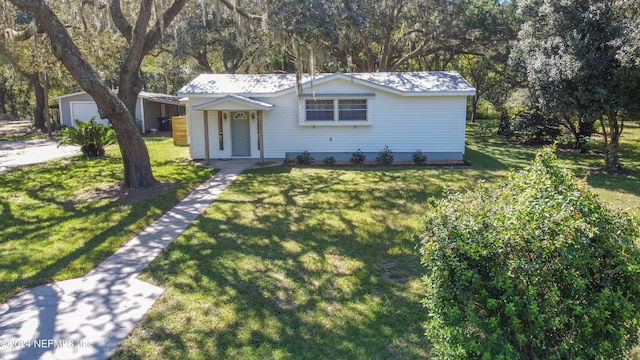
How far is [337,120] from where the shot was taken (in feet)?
47.6

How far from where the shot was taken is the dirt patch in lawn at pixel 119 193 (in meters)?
9.00

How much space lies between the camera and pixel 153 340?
12.7ft

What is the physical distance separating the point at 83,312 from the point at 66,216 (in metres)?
4.22

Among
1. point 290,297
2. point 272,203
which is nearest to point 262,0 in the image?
point 272,203

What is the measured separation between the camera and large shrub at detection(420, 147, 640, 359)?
263 cm

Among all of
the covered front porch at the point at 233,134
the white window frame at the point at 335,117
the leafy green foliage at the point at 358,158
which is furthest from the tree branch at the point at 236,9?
the leafy green foliage at the point at 358,158

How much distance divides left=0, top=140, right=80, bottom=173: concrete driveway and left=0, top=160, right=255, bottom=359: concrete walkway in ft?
33.6

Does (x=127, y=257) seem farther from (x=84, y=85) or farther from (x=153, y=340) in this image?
(x=84, y=85)

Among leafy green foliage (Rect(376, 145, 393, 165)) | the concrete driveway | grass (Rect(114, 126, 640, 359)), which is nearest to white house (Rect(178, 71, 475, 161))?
leafy green foliage (Rect(376, 145, 393, 165))

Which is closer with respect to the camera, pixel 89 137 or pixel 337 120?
pixel 337 120

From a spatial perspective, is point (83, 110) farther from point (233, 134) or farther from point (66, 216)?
point (66, 216)

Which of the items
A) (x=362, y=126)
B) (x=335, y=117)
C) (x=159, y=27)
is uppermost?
(x=159, y=27)

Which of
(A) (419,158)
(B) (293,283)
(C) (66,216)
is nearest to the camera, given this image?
(B) (293,283)

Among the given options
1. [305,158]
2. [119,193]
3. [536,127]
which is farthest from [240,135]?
[536,127]
